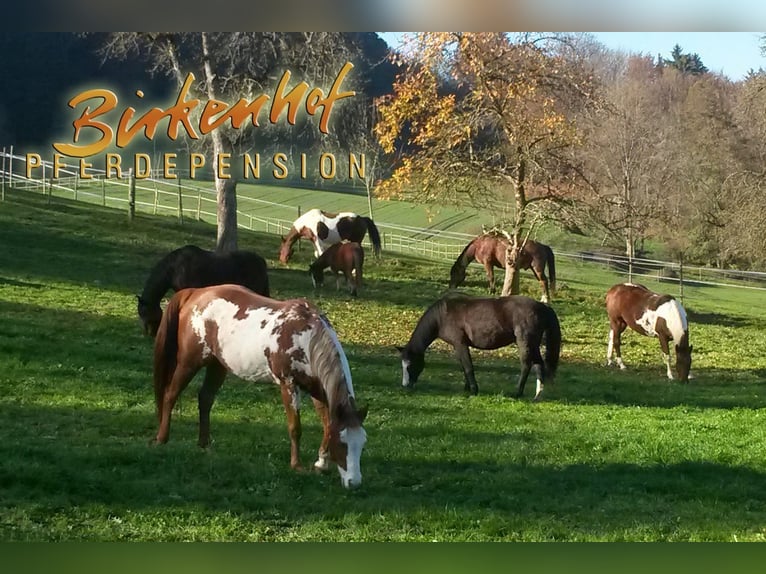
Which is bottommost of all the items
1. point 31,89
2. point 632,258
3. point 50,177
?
point 632,258

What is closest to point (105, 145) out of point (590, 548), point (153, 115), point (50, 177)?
point (153, 115)

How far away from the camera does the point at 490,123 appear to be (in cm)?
1166

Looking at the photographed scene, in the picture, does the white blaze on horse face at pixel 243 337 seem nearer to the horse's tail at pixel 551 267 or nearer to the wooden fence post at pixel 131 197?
the wooden fence post at pixel 131 197

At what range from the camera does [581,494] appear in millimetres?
6051

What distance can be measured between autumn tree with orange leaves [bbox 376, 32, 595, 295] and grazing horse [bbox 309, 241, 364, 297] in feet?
5.75

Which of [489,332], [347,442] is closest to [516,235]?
[489,332]

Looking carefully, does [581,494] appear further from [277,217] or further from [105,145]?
[277,217]

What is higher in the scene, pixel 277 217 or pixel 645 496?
pixel 277 217

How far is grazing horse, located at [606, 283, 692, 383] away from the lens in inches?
454

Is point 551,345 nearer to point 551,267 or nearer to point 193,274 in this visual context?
Result: point 193,274

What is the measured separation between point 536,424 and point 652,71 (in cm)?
485

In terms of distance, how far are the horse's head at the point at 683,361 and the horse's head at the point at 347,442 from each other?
6.88m

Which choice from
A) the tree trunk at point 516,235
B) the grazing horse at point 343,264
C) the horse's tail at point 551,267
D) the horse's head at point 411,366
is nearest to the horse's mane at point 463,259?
the tree trunk at point 516,235

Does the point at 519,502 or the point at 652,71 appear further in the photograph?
the point at 652,71
